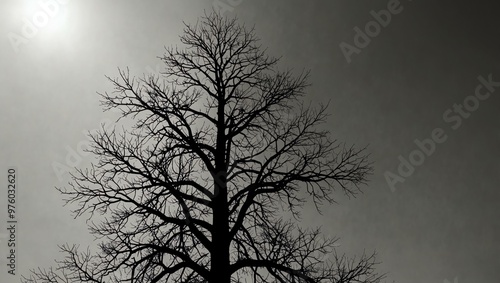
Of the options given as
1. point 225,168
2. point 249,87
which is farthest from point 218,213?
point 249,87

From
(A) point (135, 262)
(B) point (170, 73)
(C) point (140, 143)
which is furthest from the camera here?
(B) point (170, 73)

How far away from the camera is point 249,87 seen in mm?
12133

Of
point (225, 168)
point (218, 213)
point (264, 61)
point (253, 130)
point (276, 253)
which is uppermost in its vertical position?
point (264, 61)

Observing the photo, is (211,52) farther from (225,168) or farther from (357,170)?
(357,170)

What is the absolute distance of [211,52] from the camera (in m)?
12.2

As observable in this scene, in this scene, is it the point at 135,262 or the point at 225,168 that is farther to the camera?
the point at 225,168

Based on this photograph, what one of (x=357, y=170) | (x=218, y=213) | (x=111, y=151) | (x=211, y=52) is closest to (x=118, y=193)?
(x=111, y=151)

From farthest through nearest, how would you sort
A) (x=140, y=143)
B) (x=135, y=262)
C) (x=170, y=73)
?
(x=170, y=73), (x=140, y=143), (x=135, y=262)

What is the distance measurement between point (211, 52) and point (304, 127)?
7.89ft

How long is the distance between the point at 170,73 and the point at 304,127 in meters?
2.83

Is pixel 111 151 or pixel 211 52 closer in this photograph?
pixel 111 151

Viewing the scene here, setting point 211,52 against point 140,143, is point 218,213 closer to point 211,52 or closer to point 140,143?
point 140,143

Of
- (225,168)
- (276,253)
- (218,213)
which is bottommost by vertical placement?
(276,253)

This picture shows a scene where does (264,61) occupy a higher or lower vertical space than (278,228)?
higher
